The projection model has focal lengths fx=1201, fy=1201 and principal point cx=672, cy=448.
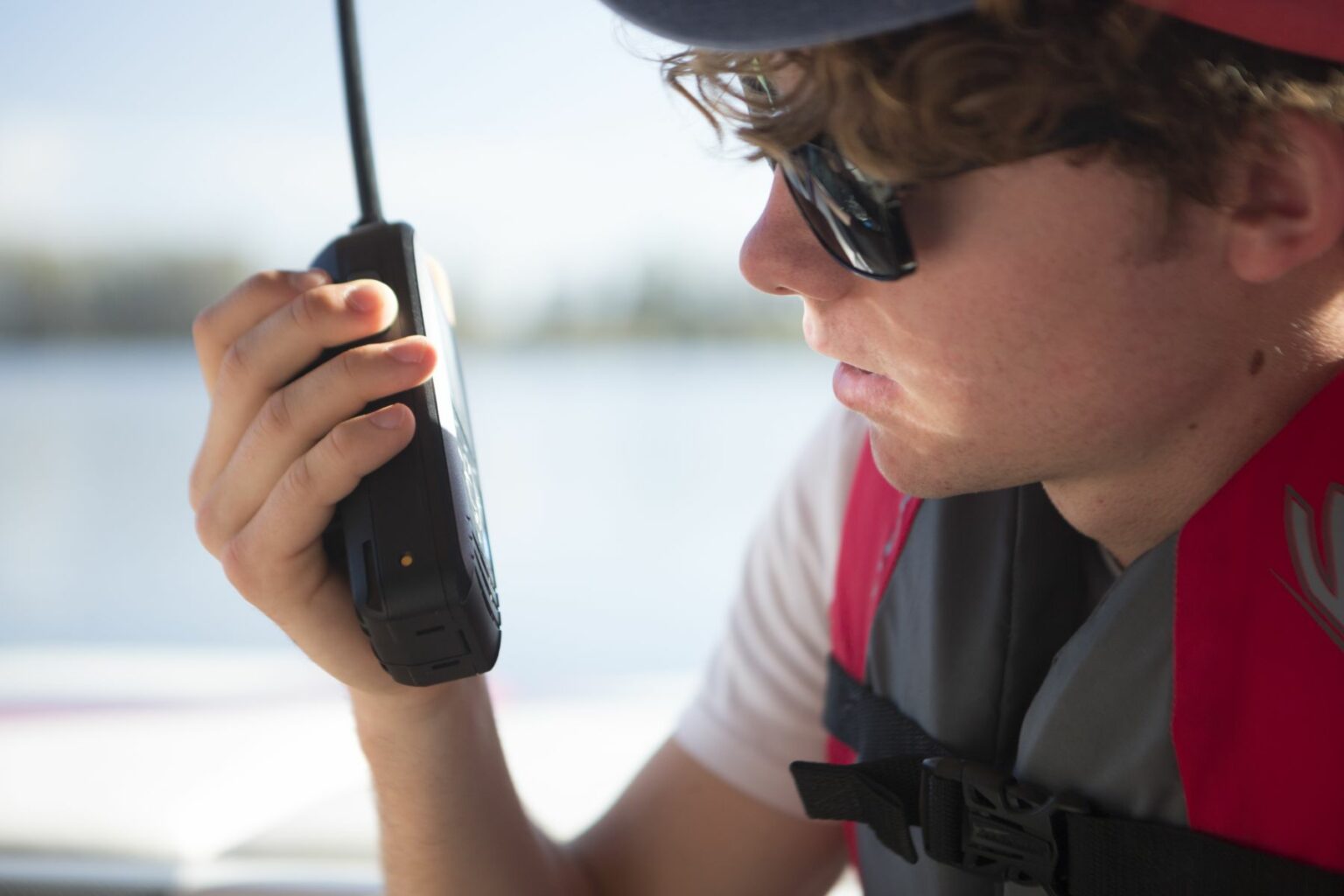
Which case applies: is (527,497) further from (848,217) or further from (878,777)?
(848,217)

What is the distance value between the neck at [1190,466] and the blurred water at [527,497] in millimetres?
480

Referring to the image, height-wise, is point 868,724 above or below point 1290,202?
below

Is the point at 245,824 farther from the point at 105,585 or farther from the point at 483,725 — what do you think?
the point at 105,585

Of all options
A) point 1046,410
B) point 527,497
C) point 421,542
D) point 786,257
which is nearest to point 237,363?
point 421,542

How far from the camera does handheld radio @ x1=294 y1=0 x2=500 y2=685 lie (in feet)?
2.29

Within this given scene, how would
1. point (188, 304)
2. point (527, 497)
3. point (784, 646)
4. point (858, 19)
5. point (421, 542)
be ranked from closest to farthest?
point (858, 19)
point (421, 542)
point (784, 646)
point (188, 304)
point (527, 497)

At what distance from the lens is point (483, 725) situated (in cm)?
94

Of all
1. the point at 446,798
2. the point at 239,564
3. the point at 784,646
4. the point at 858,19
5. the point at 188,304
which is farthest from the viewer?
the point at 188,304

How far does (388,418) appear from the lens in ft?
2.39

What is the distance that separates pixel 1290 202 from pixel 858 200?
249 millimetres

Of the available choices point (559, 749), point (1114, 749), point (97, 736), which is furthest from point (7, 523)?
point (1114, 749)

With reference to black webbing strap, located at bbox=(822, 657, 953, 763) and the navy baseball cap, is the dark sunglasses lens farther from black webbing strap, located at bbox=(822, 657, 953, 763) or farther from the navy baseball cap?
black webbing strap, located at bbox=(822, 657, 953, 763)

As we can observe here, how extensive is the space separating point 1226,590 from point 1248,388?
5.0 inches

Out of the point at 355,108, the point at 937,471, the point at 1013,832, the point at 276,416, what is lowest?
the point at 1013,832
